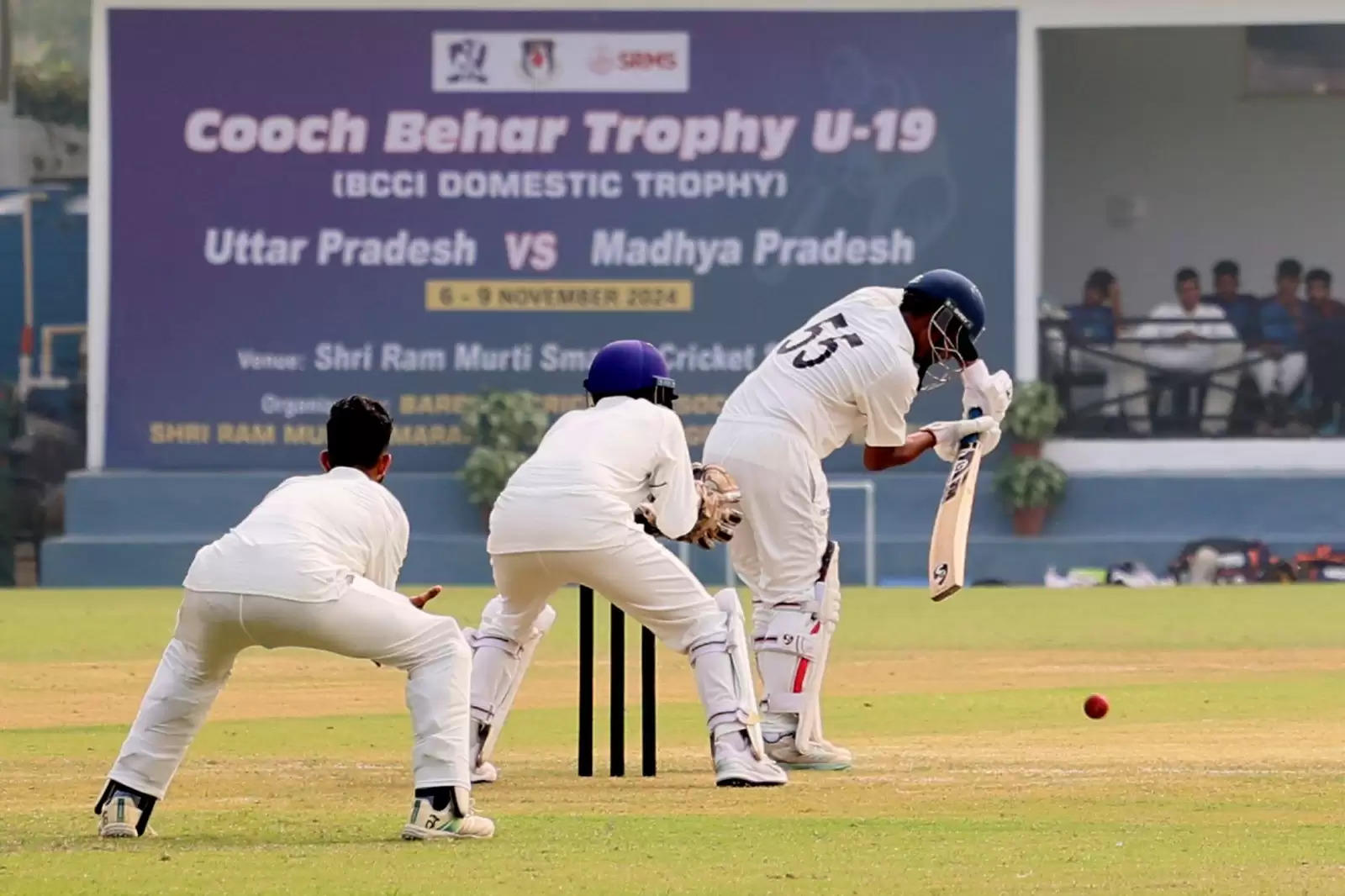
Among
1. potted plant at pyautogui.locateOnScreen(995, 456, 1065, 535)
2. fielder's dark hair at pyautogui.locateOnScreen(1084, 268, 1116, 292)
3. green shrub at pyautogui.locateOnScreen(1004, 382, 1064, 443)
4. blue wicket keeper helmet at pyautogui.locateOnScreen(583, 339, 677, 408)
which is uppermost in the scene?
fielder's dark hair at pyautogui.locateOnScreen(1084, 268, 1116, 292)

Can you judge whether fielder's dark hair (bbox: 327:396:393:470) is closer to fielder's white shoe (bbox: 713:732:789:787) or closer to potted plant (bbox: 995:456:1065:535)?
fielder's white shoe (bbox: 713:732:789:787)

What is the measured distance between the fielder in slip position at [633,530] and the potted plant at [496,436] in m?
15.5

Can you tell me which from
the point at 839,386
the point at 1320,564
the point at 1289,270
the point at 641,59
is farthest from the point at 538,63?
the point at 839,386

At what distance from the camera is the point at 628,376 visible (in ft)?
31.7

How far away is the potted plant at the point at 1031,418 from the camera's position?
2528 centimetres

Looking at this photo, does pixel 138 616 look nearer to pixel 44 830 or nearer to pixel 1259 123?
pixel 44 830

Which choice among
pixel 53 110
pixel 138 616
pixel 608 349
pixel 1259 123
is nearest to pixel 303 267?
pixel 53 110

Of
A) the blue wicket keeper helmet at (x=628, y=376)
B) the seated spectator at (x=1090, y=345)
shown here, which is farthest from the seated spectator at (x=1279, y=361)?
the blue wicket keeper helmet at (x=628, y=376)

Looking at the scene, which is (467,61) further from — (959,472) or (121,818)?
(121,818)

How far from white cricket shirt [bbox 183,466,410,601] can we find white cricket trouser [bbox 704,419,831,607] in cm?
228

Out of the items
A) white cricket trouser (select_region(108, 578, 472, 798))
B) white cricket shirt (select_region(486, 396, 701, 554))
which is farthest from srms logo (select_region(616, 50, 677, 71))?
white cricket trouser (select_region(108, 578, 472, 798))

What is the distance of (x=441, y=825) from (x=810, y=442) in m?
3.06

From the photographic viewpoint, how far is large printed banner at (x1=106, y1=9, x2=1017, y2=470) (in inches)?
1034

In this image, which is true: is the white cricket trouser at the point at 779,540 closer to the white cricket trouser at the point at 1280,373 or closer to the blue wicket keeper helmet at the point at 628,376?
the blue wicket keeper helmet at the point at 628,376
